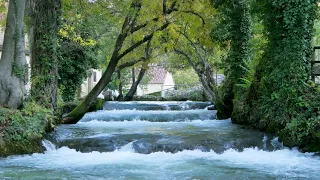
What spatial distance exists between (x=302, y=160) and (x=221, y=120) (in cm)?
789

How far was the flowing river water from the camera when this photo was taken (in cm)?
797

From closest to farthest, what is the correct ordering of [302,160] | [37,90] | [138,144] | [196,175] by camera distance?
[196,175]
[302,160]
[138,144]
[37,90]

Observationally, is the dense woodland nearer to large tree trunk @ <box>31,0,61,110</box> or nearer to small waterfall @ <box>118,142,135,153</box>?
large tree trunk @ <box>31,0,61,110</box>

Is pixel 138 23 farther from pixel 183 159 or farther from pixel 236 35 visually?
pixel 183 159

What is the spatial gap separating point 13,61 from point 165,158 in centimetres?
530

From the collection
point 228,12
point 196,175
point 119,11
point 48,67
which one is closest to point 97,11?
point 119,11

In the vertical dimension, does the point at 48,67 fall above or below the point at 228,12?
below

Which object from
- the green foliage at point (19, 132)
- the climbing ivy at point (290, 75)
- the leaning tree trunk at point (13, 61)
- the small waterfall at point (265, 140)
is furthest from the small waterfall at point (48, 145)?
the climbing ivy at point (290, 75)

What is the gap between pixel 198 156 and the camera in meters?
10.0

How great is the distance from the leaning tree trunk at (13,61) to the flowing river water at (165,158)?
5.34 feet

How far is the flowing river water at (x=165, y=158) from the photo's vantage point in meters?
7.97

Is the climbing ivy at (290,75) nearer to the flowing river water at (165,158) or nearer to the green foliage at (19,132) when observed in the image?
the flowing river water at (165,158)

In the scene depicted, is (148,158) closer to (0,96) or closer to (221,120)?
(0,96)

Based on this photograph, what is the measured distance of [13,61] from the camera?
36.6 feet
